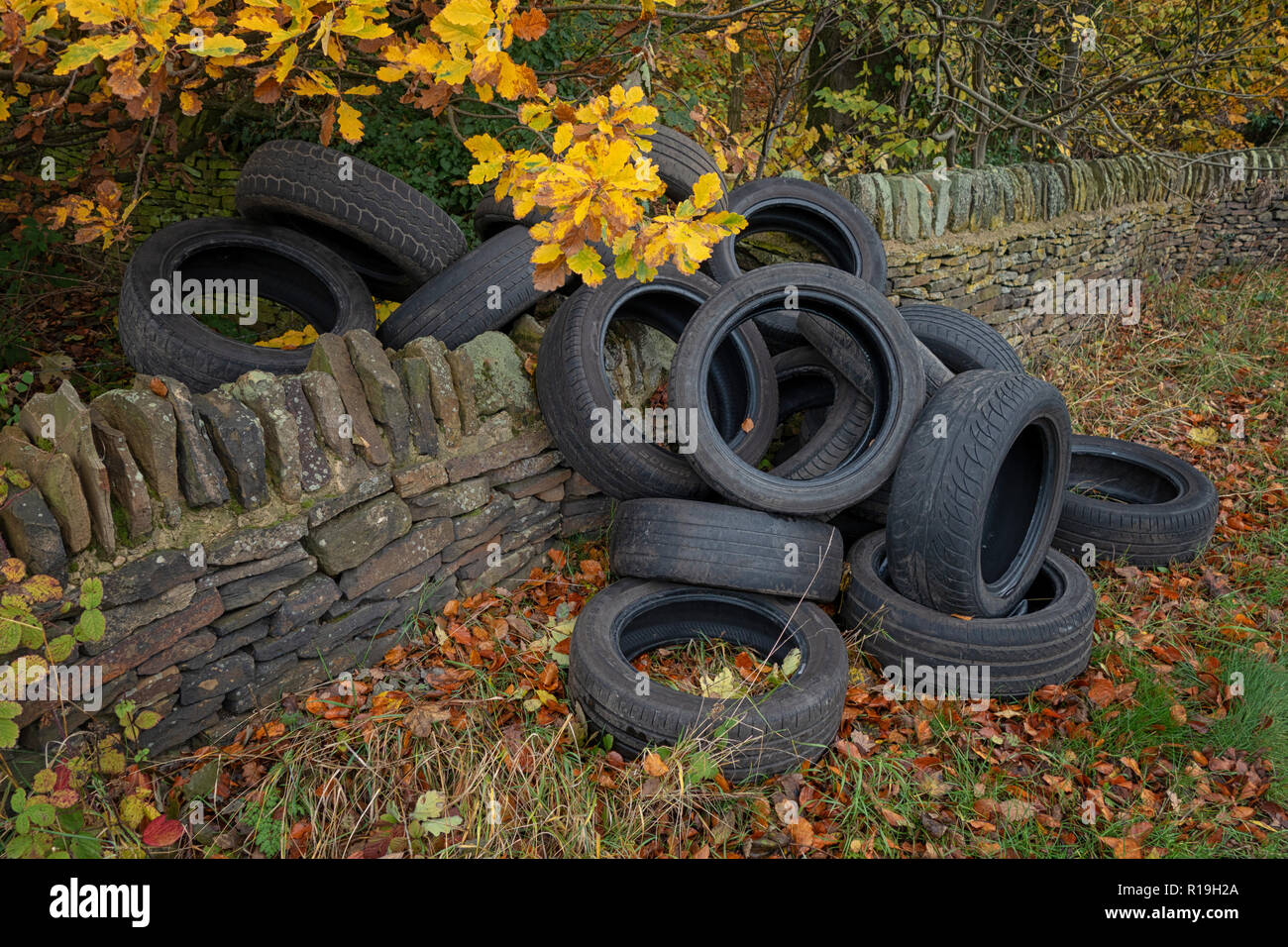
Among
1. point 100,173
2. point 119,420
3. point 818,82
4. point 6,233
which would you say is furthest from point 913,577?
point 6,233

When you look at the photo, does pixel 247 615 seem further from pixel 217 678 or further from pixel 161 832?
pixel 161 832

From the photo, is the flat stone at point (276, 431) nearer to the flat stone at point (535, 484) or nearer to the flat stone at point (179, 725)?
the flat stone at point (179, 725)

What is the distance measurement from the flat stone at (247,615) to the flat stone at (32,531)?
59cm

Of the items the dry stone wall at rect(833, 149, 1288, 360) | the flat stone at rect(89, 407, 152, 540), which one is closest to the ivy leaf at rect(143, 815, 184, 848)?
the flat stone at rect(89, 407, 152, 540)

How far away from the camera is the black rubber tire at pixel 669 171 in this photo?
14.8 ft

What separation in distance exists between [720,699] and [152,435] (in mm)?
2154

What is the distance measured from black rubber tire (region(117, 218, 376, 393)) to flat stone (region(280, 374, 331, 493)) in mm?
897

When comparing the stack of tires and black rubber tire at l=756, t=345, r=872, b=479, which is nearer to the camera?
the stack of tires

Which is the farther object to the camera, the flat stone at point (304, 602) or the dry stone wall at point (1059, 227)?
the dry stone wall at point (1059, 227)

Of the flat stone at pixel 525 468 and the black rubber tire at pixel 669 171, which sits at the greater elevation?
the black rubber tire at pixel 669 171

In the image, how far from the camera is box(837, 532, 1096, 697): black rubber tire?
3.45m

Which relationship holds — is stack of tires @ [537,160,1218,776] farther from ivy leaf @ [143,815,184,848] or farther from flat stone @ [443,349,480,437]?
ivy leaf @ [143,815,184,848]

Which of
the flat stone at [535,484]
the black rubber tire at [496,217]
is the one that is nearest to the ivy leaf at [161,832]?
the flat stone at [535,484]

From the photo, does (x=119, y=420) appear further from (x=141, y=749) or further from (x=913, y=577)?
(x=913, y=577)
